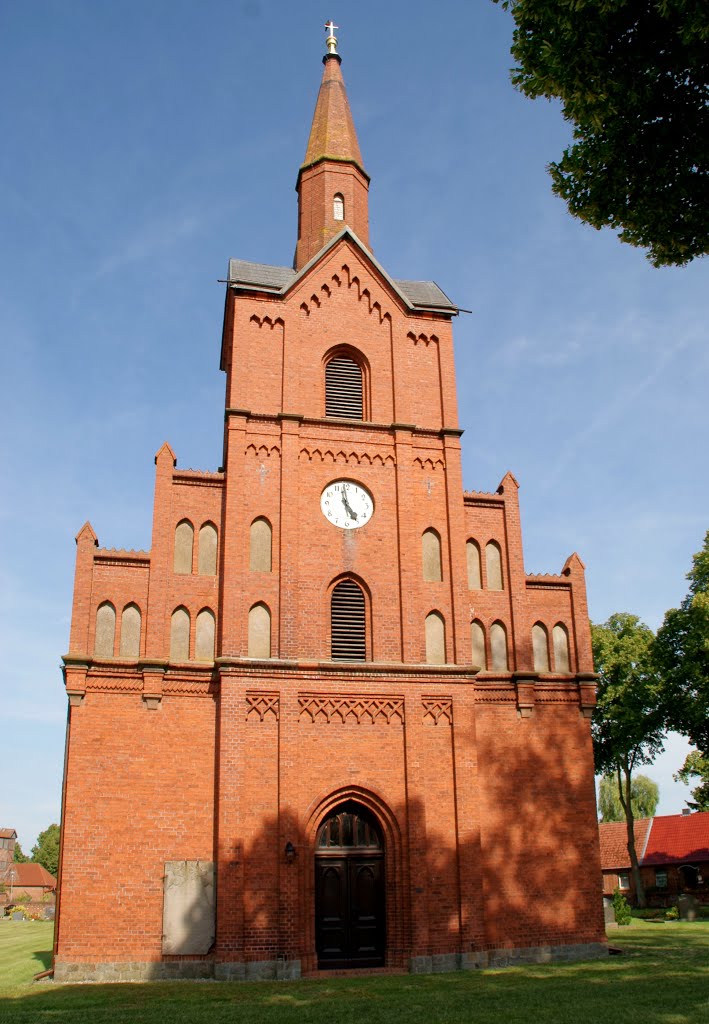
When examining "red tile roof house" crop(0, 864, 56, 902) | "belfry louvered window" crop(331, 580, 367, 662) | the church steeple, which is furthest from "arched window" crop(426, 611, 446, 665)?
"red tile roof house" crop(0, 864, 56, 902)

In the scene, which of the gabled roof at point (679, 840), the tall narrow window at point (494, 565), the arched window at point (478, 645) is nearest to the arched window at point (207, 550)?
the arched window at point (478, 645)

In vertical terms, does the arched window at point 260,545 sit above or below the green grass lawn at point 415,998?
above

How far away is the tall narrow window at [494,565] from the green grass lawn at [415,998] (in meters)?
9.17

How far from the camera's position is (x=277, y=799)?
811 inches

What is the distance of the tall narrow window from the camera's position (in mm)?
24469

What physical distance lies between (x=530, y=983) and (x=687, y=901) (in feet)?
79.0

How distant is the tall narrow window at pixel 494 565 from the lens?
24469mm

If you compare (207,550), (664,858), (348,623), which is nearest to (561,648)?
(348,623)

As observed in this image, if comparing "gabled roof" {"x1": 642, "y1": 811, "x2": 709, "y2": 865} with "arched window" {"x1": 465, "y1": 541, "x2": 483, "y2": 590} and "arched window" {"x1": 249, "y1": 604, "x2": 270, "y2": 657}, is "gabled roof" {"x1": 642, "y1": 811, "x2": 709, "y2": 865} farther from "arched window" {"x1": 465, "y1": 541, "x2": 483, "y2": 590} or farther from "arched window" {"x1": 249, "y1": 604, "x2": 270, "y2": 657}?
"arched window" {"x1": 249, "y1": 604, "x2": 270, "y2": 657}

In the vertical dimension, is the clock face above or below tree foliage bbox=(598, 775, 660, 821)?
above

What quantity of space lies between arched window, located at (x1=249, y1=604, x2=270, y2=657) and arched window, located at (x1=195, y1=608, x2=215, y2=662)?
954 mm

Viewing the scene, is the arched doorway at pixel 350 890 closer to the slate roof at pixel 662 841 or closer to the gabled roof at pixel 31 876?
the slate roof at pixel 662 841

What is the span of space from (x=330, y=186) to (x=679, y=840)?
43.0 m

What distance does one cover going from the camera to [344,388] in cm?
2558
